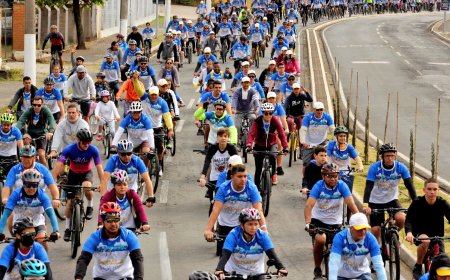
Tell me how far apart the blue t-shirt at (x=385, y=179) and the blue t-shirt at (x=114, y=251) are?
17.3 feet

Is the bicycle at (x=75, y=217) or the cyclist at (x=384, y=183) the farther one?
the bicycle at (x=75, y=217)

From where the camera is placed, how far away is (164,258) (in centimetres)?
1766

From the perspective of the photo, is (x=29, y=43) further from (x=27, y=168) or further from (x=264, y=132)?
(x=27, y=168)

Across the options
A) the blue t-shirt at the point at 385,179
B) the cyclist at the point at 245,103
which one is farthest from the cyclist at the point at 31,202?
the cyclist at the point at 245,103

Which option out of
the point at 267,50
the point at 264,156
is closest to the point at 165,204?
the point at 264,156

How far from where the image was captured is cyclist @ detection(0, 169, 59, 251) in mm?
14633

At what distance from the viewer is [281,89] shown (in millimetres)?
27625

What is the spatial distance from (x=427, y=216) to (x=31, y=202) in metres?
5.20

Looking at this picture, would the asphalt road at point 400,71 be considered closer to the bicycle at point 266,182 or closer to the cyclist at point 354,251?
the bicycle at point 266,182

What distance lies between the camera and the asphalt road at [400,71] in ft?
112

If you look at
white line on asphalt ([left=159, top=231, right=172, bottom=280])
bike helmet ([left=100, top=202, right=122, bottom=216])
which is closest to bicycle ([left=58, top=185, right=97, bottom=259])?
white line on asphalt ([left=159, top=231, right=172, bottom=280])

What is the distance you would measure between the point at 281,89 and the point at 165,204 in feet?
22.2

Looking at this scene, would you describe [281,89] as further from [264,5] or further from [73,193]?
[264,5]

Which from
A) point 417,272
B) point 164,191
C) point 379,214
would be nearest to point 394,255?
point 417,272
